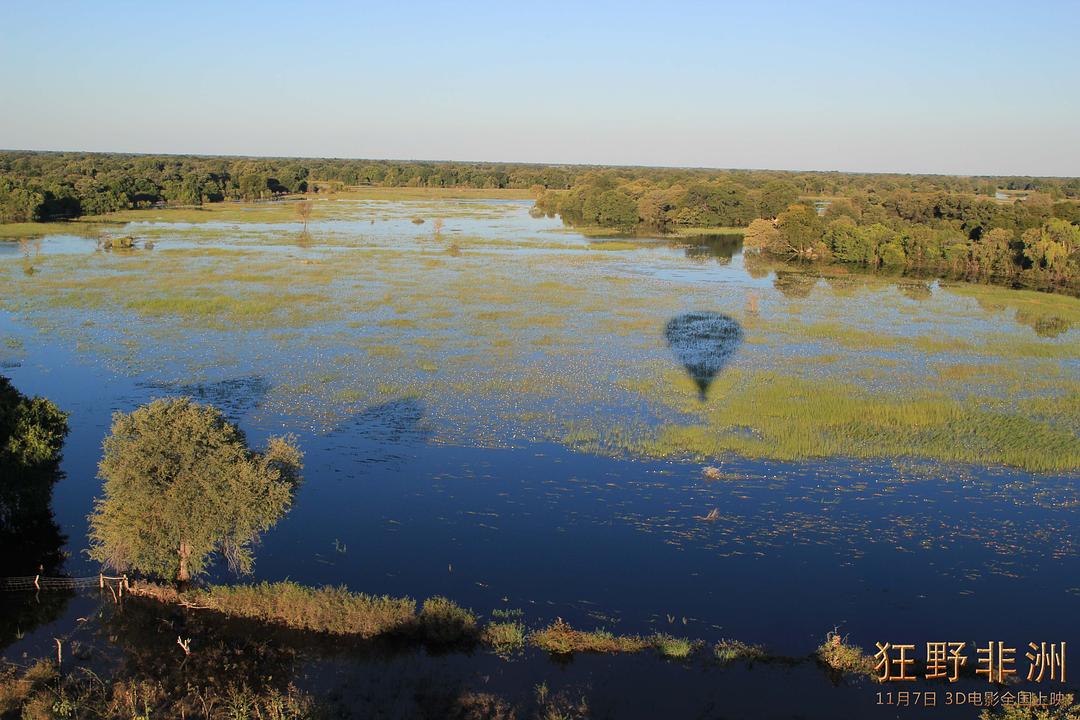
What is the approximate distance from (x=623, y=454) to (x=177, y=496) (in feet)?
34.8

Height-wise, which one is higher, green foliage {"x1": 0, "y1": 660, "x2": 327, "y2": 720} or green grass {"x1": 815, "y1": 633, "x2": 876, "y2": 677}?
green grass {"x1": 815, "y1": 633, "x2": 876, "y2": 677}

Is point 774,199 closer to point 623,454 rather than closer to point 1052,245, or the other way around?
point 1052,245

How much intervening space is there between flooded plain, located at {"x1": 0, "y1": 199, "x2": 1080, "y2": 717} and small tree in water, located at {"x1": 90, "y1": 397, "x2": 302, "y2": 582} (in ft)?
3.29

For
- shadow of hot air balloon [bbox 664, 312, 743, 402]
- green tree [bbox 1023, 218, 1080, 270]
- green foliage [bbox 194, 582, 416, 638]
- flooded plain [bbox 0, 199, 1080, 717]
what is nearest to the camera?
green foliage [bbox 194, 582, 416, 638]

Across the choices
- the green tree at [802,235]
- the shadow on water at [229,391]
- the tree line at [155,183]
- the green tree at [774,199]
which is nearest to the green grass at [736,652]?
the shadow on water at [229,391]

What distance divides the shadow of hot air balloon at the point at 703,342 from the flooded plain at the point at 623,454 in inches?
7.4

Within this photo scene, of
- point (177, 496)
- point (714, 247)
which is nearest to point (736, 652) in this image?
point (177, 496)

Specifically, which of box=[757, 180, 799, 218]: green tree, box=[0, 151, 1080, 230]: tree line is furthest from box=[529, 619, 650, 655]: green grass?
box=[757, 180, 799, 218]: green tree

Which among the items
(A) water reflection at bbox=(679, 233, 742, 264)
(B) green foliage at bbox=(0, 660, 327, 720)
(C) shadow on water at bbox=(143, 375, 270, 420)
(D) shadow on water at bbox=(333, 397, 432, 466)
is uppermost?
(A) water reflection at bbox=(679, 233, 742, 264)

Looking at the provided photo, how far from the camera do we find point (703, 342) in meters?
34.0

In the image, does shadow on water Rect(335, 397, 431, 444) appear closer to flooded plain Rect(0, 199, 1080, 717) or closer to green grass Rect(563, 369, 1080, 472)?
flooded plain Rect(0, 199, 1080, 717)

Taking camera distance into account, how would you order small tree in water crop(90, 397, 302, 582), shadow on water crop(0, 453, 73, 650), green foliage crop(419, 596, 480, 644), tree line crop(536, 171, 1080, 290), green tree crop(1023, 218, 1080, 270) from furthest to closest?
1. tree line crop(536, 171, 1080, 290)
2. green tree crop(1023, 218, 1080, 270)
3. shadow on water crop(0, 453, 73, 650)
4. small tree in water crop(90, 397, 302, 582)
5. green foliage crop(419, 596, 480, 644)

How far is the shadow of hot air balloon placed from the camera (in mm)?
29391

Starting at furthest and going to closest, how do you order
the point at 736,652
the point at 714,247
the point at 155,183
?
the point at 155,183 → the point at 714,247 → the point at 736,652
